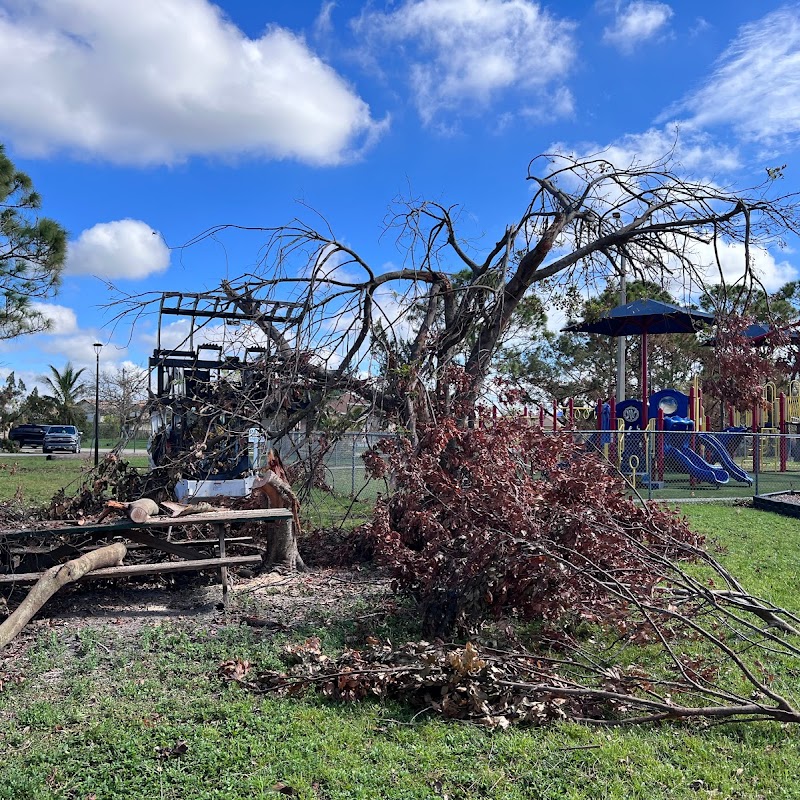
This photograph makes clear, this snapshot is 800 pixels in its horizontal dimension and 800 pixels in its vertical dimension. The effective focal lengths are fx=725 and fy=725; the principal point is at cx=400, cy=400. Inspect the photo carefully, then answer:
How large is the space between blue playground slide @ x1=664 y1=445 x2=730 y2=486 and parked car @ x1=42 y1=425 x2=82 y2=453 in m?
27.1

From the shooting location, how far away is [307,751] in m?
3.19

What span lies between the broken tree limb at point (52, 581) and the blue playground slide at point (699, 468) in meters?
12.9

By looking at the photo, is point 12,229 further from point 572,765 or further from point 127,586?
point 572,765

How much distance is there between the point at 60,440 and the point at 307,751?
112 feet

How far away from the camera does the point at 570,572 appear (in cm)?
432

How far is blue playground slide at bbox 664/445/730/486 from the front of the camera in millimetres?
15680

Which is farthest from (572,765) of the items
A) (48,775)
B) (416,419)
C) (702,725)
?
(416,419)

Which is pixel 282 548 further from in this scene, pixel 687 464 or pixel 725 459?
pixel 725 459

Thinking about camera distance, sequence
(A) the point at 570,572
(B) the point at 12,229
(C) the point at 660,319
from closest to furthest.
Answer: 1. (A) the point at 570,572
2. (C) the point at 660,319
3. (B) the point at 12,229

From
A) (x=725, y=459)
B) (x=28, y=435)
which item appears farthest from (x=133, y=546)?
(x=28, y=435)

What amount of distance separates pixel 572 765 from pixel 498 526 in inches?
65.1

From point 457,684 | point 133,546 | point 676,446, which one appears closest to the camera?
point 457,684

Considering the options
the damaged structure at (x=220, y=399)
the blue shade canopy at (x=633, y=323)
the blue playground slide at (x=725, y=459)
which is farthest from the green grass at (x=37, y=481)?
the blue playground slide at (x=725, y=459)

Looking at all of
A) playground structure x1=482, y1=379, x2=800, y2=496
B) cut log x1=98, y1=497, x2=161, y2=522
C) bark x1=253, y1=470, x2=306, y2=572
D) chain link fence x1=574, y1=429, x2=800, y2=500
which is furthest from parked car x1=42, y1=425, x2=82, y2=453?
cut log x1=98, y1=497, x2=161, y2=522
